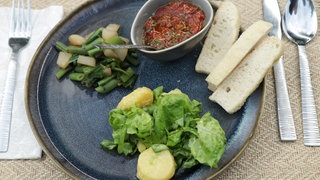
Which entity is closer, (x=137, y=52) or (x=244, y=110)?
(x=244, y=110)

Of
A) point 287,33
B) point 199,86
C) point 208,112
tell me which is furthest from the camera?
point 287,33

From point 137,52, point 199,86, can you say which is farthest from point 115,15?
point 199,86

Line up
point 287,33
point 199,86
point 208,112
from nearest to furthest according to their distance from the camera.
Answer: point 208,112
point 199,86
point 287,33

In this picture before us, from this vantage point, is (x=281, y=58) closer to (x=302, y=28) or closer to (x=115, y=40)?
(x=302, y=28)

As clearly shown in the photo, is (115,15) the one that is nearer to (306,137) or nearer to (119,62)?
(119,62)

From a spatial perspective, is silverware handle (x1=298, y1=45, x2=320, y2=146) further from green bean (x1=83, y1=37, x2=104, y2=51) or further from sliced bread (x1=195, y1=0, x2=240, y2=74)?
green bean (x1=83, y1=37, x2=104, y2=51)

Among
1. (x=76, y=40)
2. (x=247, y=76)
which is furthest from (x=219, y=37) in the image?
(x=76, y=40)

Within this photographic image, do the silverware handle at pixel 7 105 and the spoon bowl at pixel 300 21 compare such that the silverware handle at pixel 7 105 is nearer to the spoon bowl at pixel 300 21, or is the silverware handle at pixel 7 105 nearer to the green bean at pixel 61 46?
the green bean at pixel 61 46

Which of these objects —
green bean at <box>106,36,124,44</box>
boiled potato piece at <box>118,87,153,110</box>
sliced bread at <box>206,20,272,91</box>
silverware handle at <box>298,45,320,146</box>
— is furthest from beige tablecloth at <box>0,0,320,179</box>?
green bean at <box>106,36,124,44</box>
